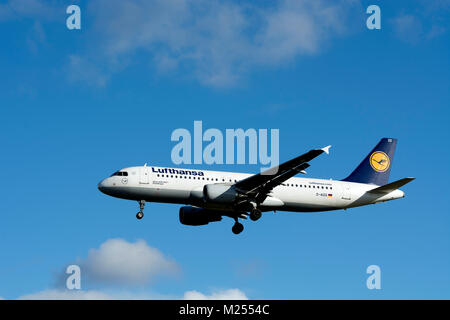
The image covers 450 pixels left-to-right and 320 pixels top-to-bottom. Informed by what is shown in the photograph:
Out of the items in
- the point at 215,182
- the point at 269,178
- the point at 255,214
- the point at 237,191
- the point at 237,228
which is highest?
the point at 215,182

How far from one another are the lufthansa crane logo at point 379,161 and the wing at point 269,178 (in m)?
13.5

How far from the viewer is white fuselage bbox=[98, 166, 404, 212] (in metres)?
46.2

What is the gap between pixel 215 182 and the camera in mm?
47750

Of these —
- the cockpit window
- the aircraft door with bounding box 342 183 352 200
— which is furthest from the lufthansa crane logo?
the cockpit window

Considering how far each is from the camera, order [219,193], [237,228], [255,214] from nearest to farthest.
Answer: [219,193] < [255,214] < [237,228]

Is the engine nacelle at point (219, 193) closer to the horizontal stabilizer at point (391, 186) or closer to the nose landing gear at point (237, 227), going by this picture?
the nose landing gear at point (237, 227)

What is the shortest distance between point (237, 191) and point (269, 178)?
2.66m

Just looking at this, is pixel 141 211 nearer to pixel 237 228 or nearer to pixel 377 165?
pixel 237 228

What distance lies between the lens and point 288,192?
162ft

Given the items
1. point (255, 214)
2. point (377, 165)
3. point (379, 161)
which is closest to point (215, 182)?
point (255, 214)

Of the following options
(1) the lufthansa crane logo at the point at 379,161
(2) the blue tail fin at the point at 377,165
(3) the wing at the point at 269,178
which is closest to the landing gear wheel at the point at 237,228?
(3) the wing at the point at 269,178

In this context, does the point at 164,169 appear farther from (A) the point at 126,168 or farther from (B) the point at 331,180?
(B) the point at 331,180

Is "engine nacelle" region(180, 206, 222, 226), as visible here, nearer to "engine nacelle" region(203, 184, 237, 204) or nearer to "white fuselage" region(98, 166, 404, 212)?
"white fuselage" region(98, 166, 404, 212)
